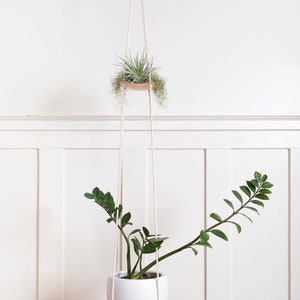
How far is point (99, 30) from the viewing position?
1.50 m

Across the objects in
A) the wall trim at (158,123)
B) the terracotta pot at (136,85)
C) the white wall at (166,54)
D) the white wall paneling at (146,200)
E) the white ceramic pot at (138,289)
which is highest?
the white wall at (166,54)

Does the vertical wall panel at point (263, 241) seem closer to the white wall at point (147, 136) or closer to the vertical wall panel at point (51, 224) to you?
the white wall at point (147, 136)

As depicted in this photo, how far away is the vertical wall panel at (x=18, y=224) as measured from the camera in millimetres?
1464

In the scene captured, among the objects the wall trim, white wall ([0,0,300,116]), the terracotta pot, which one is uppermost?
white wall ([0,0,300,116])

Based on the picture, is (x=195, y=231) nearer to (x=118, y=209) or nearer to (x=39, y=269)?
(x=118, y=209)

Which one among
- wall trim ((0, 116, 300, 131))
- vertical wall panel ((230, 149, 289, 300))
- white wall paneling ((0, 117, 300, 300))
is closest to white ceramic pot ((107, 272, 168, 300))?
white wall paneling ((0, 117, 300, 300))

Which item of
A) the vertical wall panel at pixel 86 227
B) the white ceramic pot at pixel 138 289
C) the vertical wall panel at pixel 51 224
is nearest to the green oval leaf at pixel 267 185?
the white ceramic pot at pixel 138 289

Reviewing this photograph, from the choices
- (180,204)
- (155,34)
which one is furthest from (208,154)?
(155,34)

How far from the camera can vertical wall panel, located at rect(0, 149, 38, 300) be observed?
1.46 metres

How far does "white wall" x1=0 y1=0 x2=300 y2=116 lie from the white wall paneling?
0.07 metres

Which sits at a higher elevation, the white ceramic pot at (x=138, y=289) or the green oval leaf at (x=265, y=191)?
the green oval leaf at (x=265, y=191)

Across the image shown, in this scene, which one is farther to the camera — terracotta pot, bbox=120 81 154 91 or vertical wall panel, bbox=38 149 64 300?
vertical wall panel, bbox=38 149 64 300

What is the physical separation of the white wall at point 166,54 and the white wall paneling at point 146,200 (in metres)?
0.07

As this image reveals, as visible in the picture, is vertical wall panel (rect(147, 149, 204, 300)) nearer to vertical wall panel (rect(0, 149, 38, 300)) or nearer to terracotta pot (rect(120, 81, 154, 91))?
terracotta pot (rect(120, 81, 154, 91))
